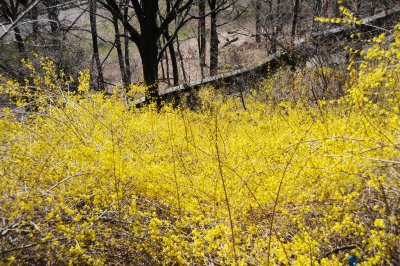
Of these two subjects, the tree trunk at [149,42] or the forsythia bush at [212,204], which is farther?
the tree trunk at [149,42]

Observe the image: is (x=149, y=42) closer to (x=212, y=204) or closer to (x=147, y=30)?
(x=147, y=30)

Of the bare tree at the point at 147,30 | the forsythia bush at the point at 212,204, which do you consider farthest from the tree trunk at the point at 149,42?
the forsythia bush at the point at 212,204

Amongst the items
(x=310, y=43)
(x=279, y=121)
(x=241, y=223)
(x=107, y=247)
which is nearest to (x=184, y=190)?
(x=241, y=223)

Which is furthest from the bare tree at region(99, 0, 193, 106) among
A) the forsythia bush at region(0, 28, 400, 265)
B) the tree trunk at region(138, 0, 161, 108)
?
the forsythia bush at region(0, 28, 400, 265)

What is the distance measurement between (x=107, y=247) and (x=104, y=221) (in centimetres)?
22

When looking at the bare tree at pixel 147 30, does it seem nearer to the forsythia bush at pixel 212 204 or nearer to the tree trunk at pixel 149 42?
the tree trunk at pixel 149 42

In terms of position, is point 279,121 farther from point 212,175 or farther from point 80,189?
point 80,189

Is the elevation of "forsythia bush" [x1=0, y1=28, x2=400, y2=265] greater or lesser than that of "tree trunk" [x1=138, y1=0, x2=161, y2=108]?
lesser

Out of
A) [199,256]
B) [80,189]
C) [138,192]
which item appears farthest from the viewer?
[138,192]

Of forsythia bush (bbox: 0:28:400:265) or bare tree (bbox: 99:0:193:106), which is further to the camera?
bare tree (bbox: 99:0:193:106)

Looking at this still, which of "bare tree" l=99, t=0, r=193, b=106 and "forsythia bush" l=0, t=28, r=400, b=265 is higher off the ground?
"bare tree" l=99, t=0, r=193, b=106

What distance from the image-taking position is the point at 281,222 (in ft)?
10.1

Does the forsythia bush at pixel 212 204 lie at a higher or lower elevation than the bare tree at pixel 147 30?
lower

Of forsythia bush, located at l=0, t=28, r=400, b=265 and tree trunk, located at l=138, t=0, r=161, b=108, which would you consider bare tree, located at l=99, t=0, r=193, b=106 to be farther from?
forsythia bush, located at l=0, t=28, r=400, b=265
